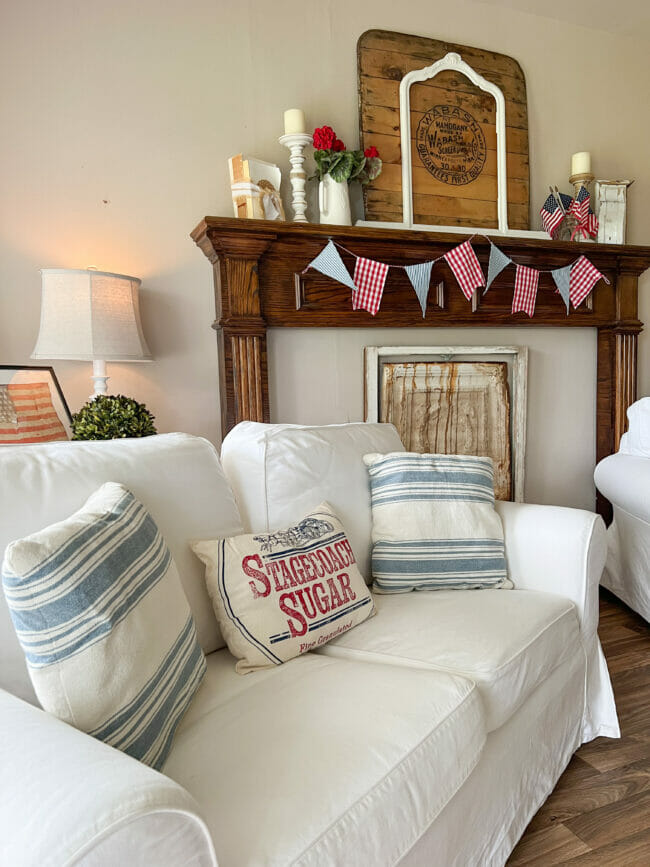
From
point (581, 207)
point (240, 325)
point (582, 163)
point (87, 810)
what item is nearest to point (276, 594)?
point (87, 810)

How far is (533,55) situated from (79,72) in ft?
6.56

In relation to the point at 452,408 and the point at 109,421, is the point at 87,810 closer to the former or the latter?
the point at 109,421

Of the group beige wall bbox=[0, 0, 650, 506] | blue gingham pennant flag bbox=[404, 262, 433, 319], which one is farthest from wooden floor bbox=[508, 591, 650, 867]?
blue gingham pennant flag bbox=[404, 262, 433, 319]

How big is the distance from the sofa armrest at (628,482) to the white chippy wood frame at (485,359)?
1.27ft

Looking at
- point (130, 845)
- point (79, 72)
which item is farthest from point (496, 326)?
point (130, 845)

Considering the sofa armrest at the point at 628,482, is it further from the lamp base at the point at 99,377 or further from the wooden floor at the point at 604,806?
the lamp base at the point at 99,377

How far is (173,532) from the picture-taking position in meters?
1.32

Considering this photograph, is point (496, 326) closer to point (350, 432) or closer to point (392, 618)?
point (350, 432)

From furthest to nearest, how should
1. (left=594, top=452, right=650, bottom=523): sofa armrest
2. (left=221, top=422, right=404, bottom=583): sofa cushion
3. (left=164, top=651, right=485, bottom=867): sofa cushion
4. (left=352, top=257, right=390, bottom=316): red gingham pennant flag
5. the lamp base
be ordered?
(left=352, top=257, right=390, bottom=316): red gingham pennant flag < (left=594, top=452, right=650, bottom=523): sofa armrest < the lamp base < (left=221, top=422, right=404, bottom=583): sofa cushion < (left=164, top=651, right=485, bottom=867): sofa cushion

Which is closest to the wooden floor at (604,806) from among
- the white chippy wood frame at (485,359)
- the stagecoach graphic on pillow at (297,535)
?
the stagecoach graphic on pillow at (297,535)

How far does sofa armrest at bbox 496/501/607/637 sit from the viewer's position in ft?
5.43

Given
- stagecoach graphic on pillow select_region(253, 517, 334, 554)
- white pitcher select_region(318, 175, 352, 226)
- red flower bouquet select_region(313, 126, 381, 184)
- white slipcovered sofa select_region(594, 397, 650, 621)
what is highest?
red flower bouquet select_region(313, 126, 381, 184)

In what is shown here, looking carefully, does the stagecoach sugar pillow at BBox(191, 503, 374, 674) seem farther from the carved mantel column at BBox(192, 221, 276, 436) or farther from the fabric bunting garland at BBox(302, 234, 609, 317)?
the fabric bunting garland at BBox(302, 234, 609, 317)

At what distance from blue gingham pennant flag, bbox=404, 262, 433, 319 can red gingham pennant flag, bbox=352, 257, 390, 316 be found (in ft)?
0.39
